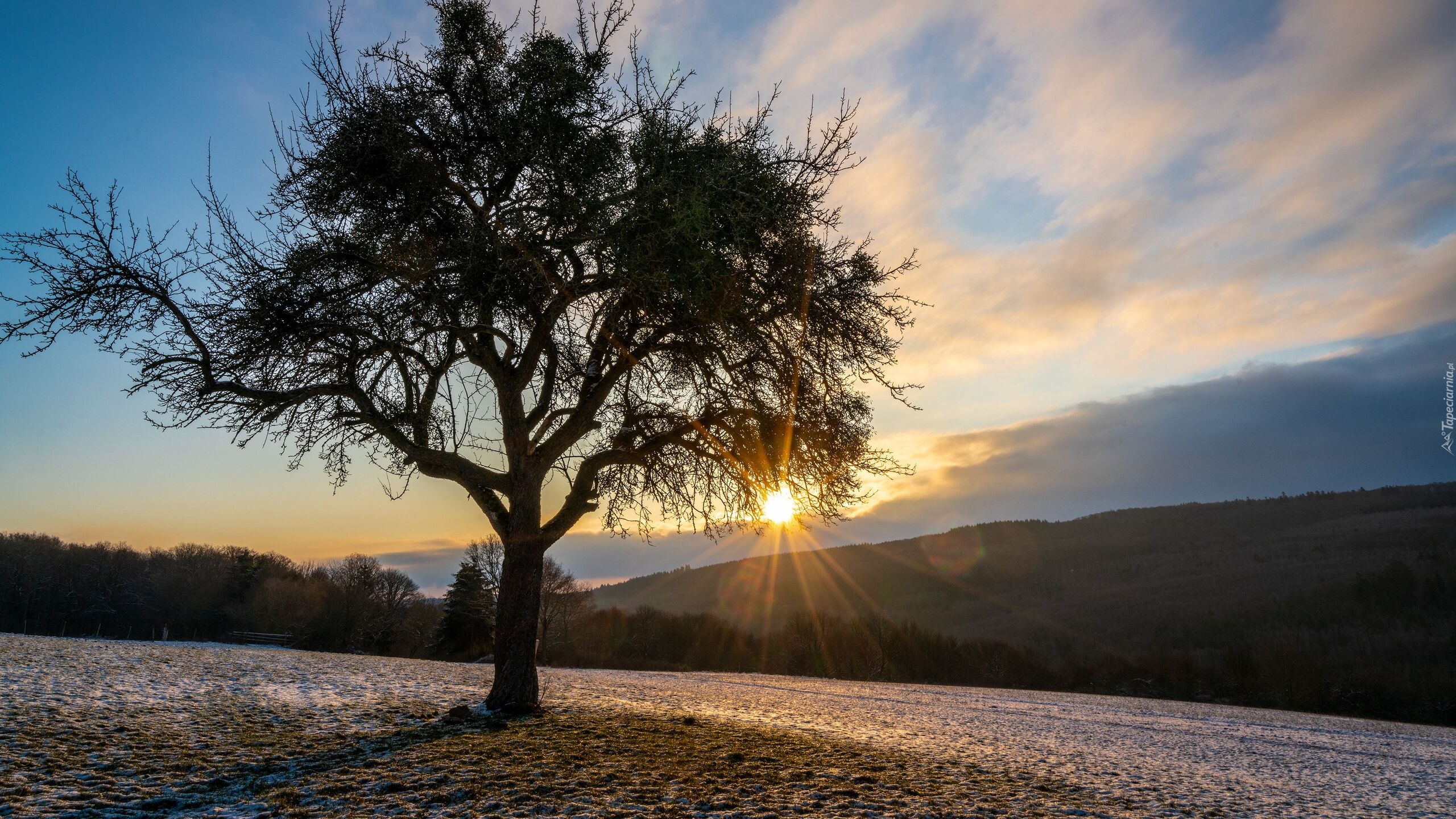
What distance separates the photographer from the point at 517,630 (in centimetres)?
1005

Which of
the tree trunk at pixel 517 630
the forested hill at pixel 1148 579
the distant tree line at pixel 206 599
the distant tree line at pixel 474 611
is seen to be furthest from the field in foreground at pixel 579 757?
the forested hill at pixel 1148 579

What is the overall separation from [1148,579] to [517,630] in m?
135

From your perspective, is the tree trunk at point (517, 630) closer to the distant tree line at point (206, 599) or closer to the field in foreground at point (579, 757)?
the field in foreground at point (579, 757)

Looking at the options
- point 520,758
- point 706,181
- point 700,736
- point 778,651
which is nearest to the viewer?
point 520,758

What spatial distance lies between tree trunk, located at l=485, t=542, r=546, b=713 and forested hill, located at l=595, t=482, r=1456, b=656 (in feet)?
227

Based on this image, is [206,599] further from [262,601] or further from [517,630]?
[517,630]

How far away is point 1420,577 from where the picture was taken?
83.9 meters

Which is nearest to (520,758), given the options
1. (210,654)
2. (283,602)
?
(210,654)

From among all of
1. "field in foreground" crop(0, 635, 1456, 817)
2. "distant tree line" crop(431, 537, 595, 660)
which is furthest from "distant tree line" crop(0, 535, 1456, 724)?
"field in foreground" crop(0, 635, 1456, 817)

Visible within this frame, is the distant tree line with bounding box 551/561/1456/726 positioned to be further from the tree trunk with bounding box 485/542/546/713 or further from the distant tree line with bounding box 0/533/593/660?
the tree trunk with bounding box 485/542/546/713

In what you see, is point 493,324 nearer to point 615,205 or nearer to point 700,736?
point 615,205

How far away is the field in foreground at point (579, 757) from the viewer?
19.0 feet

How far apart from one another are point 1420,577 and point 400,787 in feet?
388

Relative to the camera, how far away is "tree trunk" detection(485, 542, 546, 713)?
33.0 feet
